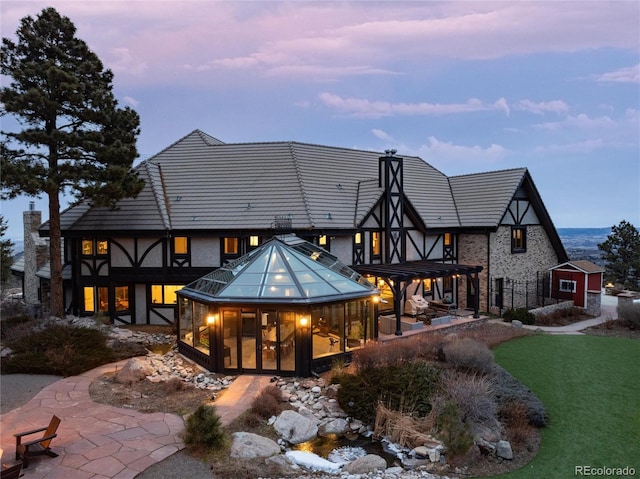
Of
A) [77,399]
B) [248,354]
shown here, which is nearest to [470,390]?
[248,354]

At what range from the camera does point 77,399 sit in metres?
10.3

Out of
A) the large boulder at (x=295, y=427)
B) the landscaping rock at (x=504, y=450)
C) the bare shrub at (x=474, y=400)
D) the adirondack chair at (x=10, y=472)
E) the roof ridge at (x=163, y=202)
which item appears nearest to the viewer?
the adirondack chair at (x=10, y=472)

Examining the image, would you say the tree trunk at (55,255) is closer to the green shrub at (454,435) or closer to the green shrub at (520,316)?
the green shrub at (454,435)

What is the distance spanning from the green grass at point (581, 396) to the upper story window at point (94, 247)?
664 inches

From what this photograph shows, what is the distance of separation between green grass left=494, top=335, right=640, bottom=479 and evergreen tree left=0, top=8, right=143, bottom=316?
51.5 feet

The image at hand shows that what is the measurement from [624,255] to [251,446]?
110 ft

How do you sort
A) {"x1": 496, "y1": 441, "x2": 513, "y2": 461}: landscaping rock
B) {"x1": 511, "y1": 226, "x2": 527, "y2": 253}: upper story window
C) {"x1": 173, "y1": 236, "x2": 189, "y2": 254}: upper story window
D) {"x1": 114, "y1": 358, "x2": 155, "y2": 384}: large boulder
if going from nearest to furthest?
{"x1": 496, "y1": 441, "x2": 513, "y2": 461}: landscaping rock
{"x1": 114, "y1": 358, "x2": 155, "y2": 384}: large boulder
{"x1": 173, "y1": 236, "x2": 189, "y2": 254}: upper story window
{"x1": 511, "y1": 226, "x2": 527, "y2": 253}: upper story window

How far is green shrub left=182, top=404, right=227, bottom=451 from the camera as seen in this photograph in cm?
786

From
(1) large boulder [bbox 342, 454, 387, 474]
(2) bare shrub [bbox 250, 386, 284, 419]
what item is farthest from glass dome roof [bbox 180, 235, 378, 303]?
(1) large boulder [bbox 342, 454, 387, 474]

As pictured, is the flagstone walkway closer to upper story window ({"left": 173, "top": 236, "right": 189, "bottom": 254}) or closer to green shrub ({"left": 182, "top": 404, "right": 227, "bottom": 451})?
green shrub ({"left": 182, "top": 404, "right": 227, "bottom": 451})

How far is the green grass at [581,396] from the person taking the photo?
798 centimetres

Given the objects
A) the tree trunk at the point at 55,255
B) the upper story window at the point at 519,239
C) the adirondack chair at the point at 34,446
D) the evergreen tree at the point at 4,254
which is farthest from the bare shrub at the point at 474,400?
the evergreen tree at the point at 4,254

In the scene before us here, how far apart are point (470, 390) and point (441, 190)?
57.9ft

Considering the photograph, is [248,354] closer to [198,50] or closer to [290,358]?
[290,358]
